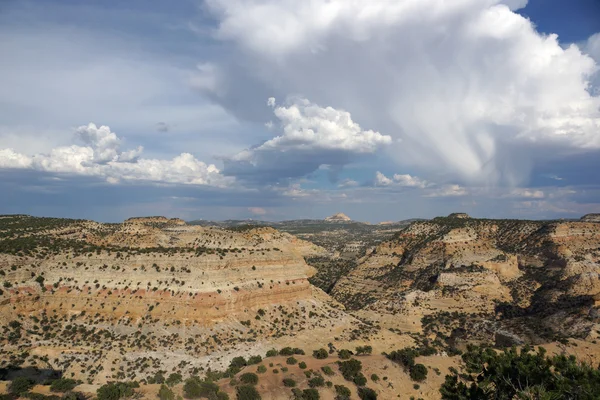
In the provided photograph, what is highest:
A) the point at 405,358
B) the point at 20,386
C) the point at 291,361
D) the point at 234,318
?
the point at 20,386

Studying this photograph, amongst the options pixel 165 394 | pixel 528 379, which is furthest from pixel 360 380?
pixel 165 394

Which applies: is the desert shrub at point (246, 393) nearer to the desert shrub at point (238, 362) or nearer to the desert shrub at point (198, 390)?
the desert shrub at point (198, 390)

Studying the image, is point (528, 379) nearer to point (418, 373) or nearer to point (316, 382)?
point (418, 373)

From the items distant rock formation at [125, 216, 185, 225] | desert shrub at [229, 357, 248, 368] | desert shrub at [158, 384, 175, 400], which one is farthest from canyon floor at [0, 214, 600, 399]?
distant rock formation at [125, 216, 185, 225]

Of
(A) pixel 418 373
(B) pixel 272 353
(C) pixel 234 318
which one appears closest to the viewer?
(A) pixel 418 373

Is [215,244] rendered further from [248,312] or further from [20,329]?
[20,329]

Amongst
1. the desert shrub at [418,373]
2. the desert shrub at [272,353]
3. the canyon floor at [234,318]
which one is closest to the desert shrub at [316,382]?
the canyon floor at [234,318]
